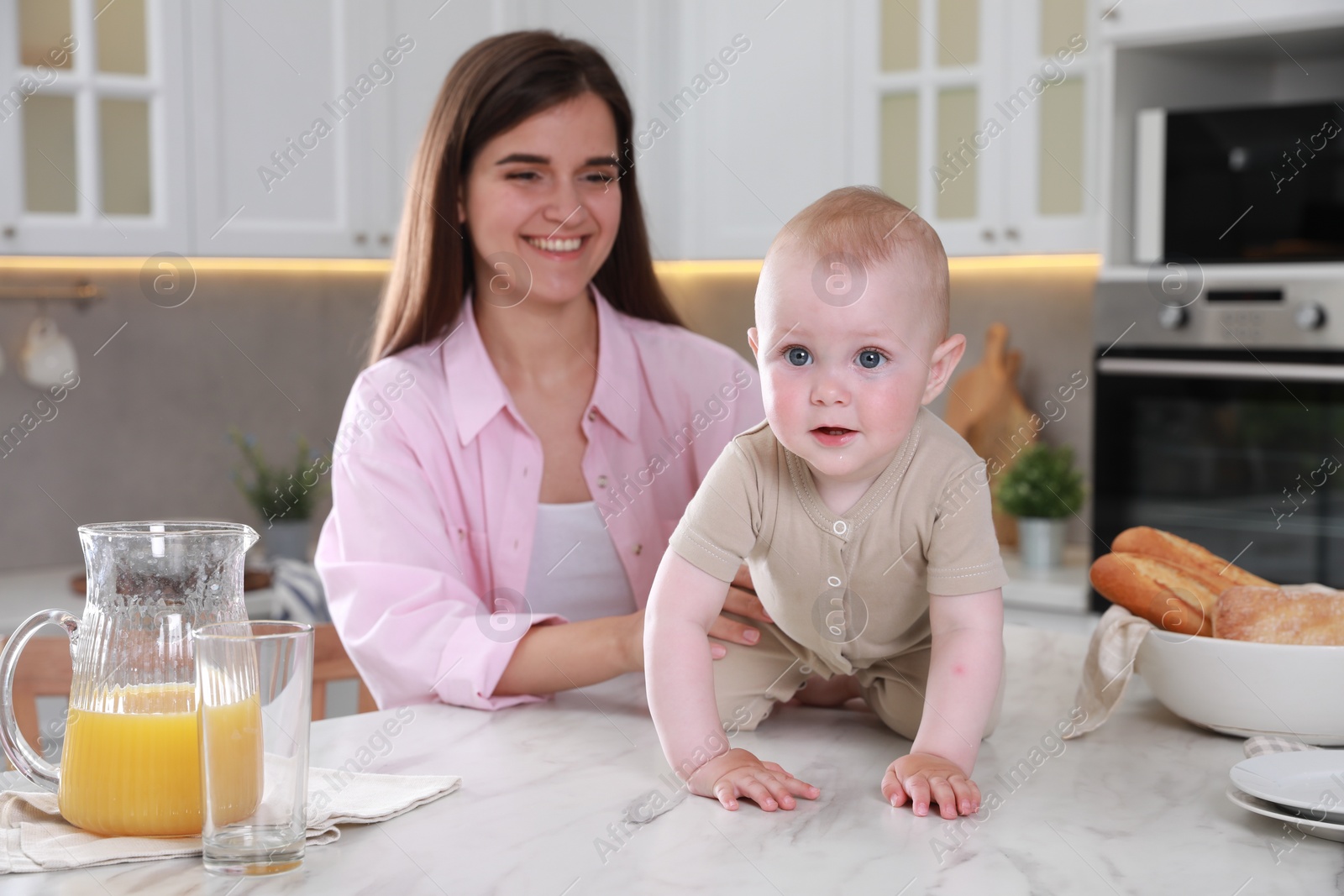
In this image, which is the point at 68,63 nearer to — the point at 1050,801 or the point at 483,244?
the point at 483,244

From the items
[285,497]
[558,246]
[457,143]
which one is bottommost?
[285,497]

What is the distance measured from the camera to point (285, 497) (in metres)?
2.88

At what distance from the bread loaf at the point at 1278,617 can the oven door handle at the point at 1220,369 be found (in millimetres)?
1375

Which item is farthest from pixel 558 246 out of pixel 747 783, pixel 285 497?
pixel 285 497

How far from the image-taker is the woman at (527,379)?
133cm

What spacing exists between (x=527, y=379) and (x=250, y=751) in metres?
0.87

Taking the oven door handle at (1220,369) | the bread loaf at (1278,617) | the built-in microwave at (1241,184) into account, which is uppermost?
the built-in microwave at (1241,184)

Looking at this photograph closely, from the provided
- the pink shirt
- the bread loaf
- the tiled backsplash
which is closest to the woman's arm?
the pink shirt

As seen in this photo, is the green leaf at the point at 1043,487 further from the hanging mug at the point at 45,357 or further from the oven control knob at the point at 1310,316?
the hanging mug at the point at 45,357

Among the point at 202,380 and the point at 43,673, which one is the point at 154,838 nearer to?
the point at 43,673

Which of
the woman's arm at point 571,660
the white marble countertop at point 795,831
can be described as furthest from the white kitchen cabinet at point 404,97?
the white marble countertop at point 795,831

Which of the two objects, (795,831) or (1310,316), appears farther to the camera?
(1310,316)

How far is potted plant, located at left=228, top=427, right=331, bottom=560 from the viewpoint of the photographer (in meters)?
2.81

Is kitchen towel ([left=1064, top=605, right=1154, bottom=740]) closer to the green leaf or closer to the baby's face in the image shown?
the baby's face
